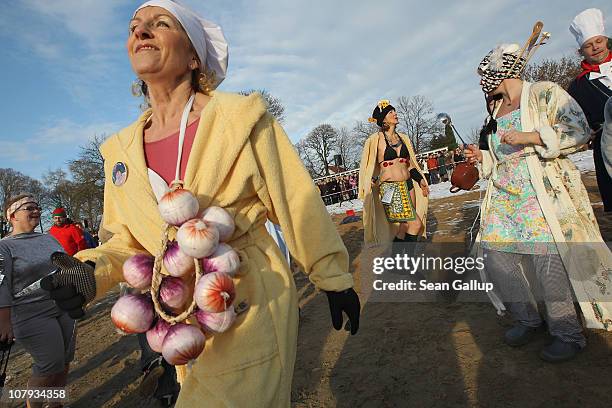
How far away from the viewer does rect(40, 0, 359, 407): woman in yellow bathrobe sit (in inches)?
49.3

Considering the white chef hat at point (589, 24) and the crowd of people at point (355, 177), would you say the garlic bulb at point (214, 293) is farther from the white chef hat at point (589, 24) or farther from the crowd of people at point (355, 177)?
the crowd of people at point (355, 177)

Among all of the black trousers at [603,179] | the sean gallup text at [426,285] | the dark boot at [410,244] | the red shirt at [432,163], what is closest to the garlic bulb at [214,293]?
the sean gallup text at [426,285]

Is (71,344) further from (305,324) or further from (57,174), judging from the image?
(57,174)

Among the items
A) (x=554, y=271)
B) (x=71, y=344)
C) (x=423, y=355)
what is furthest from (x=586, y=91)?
(x=71, y=344)

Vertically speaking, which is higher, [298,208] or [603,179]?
[298,208]

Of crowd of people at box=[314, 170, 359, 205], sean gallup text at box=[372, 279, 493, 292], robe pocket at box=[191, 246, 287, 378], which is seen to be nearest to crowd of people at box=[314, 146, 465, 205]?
crowd of people at box=[314, 170, 359, 205]

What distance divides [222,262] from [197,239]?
0.11m

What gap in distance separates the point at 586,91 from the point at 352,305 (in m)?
3.52

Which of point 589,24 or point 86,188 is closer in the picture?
point 589,24

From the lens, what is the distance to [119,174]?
1.53 m

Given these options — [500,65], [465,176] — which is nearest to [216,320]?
[465,176]

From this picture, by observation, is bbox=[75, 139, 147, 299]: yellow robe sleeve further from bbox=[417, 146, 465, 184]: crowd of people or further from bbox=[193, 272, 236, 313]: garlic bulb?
bbox=[417, 146, 465, 184]: crowd of people

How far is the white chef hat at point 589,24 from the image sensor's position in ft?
10.6

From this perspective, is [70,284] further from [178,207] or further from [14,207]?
[14,207]
